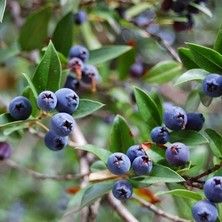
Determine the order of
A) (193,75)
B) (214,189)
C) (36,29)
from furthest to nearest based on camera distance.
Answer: (36,29) < (193,75) < (214,189)

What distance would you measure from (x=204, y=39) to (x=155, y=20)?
68cm

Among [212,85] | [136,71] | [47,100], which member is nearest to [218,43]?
[212,85]

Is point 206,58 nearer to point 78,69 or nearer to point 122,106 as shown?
point 78,69

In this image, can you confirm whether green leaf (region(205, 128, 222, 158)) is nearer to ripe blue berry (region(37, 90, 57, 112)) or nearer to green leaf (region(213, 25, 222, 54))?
green leaf (region(213, 25, 222, 54))

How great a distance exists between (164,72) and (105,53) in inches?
8.7

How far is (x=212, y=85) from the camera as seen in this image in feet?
2.81

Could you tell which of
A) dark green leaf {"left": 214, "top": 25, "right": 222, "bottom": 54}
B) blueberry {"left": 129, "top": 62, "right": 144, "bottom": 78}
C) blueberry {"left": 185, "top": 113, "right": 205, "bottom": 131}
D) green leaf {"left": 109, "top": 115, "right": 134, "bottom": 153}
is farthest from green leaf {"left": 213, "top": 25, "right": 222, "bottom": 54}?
blueberry {"left": 129, "top": 62, "right": 144, "bottom": 78}

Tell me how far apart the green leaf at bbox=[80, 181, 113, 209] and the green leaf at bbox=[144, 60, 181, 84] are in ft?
1.41

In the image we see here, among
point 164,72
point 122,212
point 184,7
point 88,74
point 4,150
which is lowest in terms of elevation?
point 122,212

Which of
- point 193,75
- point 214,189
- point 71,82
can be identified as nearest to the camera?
point 214,189

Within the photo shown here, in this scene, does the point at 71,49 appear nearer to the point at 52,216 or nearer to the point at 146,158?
the point at 146,158

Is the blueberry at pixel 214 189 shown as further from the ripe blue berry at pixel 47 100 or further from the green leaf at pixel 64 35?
the green leaf at pixel 64 35

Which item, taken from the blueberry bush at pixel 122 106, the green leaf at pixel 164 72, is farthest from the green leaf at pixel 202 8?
the green leaf at pixel 164 72

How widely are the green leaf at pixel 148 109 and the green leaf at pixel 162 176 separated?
125 mm
